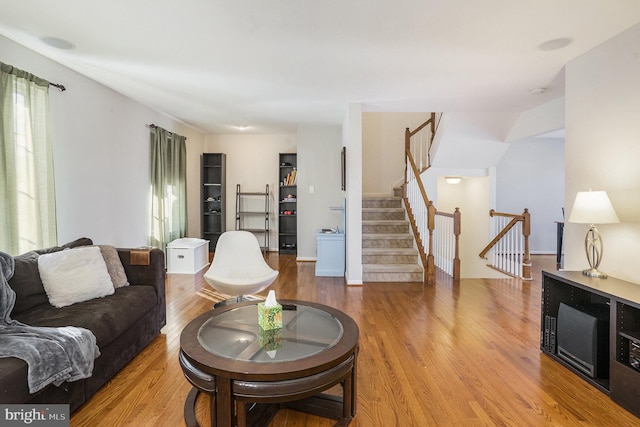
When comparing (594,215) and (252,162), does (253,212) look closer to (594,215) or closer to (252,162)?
(252,162)

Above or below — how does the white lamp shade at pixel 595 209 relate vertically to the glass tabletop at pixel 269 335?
above

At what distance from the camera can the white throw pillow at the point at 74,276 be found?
7.72 ft

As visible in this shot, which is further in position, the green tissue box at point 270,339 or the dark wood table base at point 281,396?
the green tissue box at point 270,339

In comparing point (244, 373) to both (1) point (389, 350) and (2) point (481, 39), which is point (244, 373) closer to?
(1) point (389, 350)

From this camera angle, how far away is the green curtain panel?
5.00 m

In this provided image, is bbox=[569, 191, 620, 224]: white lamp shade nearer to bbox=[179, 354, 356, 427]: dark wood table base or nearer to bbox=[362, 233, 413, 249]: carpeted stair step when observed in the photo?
bbox=[179, 354, 356, 427]: dark wood table base

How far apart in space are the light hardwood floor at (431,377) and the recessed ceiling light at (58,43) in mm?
2556

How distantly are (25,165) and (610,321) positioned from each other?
14.8ft

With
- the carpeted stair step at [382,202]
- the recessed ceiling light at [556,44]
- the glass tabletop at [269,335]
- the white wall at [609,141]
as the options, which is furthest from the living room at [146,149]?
the carpeted stair step at [382,202]

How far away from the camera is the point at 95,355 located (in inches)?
77.3

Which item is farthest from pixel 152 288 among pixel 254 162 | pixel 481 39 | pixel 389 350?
pixel 254 162

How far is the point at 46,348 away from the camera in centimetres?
169

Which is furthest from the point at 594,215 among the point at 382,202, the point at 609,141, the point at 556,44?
the point at 382,202

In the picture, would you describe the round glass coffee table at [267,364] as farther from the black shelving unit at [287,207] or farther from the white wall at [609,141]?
the black shelving unit at [287,207]
